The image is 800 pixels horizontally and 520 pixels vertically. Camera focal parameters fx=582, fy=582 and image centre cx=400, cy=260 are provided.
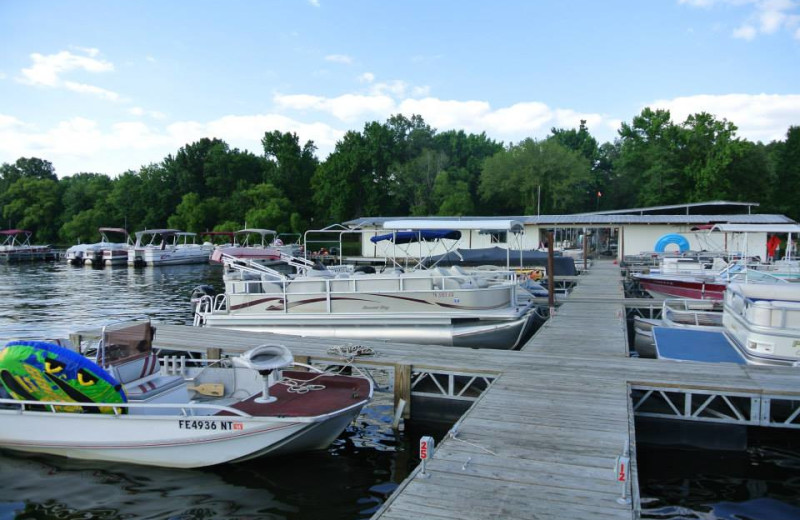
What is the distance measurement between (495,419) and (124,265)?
171 ft

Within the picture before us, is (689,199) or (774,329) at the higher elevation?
(689,199)

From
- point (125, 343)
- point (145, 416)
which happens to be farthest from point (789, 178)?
point (145, 416)

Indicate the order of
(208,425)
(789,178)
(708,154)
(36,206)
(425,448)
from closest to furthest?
(425,448) → (208,425) → (708,154) → (789,178) → (36,206)

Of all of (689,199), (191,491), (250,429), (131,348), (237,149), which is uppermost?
(237,149)

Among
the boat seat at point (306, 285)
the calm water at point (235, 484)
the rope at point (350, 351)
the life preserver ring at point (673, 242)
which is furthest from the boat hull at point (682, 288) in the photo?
the life preserver ring at point (673, 242)

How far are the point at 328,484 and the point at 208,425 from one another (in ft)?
5.88

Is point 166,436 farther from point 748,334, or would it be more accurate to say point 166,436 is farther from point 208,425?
point 748,334

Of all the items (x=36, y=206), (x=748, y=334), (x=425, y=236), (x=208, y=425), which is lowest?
(x=208, y=425)

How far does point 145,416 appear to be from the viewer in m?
7.79

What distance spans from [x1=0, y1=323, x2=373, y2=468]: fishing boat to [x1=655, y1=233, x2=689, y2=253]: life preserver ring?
33.3 meters

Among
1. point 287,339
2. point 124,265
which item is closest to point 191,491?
point 287,339

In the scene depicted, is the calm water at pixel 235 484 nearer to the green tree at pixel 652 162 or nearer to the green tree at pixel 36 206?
the green tree at pixel 652 162

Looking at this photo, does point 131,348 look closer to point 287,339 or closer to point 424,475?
point 287,339

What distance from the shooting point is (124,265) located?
5228cm
